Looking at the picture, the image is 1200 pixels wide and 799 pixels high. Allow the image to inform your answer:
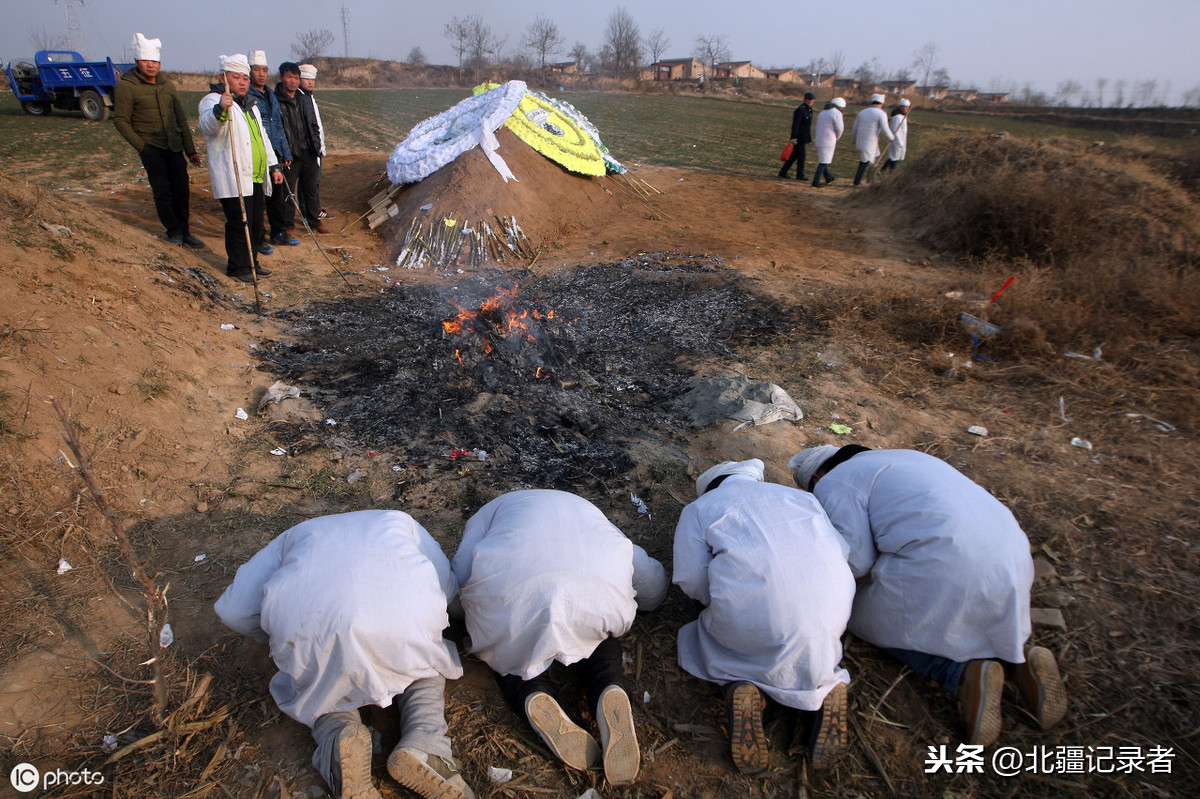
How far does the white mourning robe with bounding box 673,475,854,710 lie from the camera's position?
2.03 metres

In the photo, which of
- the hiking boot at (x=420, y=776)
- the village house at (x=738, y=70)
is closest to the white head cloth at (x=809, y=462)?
the hiking boot at (x=420, y=776)

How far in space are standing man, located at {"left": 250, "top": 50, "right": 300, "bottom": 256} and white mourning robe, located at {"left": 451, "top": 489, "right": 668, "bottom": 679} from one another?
230 inches

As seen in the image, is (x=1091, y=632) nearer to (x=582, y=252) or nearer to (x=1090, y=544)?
(x=1090, y=544)

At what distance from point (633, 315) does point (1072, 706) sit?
176 inches

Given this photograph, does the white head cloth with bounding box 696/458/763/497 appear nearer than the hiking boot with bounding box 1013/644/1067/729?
No

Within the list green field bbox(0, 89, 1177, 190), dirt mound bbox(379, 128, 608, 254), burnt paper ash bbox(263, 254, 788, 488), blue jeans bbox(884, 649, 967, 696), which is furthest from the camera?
green field bbox(0, 89, 1177, 190)

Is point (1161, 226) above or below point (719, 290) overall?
above

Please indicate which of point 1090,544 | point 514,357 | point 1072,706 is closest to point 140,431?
point 514,357

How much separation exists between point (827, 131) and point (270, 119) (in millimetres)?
9466

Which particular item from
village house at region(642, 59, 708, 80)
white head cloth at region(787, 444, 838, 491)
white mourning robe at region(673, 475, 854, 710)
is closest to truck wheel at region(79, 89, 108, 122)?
white head cloth at region(787, 444, 838, 491)

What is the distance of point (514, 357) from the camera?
176 inches

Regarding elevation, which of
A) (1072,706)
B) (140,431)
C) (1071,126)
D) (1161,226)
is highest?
(1071,126)

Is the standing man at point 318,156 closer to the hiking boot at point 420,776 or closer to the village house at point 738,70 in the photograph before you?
the hiking boot at point 420,776

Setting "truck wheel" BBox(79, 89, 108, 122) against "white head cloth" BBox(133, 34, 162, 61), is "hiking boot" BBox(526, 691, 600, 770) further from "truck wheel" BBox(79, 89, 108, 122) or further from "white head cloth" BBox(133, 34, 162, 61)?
"truck wheel" BBox(79, 89, 108, 122)
